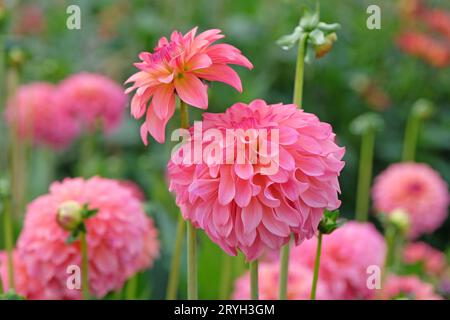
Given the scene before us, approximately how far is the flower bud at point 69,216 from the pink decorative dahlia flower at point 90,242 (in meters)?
0.05

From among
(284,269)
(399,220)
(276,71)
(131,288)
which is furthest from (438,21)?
(284,269)

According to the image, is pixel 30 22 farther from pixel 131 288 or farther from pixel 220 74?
pixel 220 74

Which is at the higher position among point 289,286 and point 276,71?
point 276,71

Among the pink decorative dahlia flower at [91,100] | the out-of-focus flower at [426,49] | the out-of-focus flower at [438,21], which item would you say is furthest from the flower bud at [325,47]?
the out-of-focus flower at [438,21]

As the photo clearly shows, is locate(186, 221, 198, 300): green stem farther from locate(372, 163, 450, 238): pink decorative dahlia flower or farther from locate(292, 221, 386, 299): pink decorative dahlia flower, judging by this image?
locate(372, 163, 450, 238): pink decorative dahlia flower

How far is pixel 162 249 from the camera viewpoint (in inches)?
55.1

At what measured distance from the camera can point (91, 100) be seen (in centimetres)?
169

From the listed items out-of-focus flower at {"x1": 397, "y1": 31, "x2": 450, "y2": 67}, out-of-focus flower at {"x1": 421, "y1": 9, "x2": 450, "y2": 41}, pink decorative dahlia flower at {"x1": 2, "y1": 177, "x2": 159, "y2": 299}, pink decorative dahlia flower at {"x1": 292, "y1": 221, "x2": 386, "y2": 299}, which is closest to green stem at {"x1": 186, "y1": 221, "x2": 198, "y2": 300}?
pink decorative dahlia flower at {"x1": 2, "y1": 177, "x2": 159, "y2": 299}

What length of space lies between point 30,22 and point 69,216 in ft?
7.09

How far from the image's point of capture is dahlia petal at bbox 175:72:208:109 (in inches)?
25.5

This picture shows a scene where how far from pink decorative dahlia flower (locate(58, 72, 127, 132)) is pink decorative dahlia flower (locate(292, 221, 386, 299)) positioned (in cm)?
71
